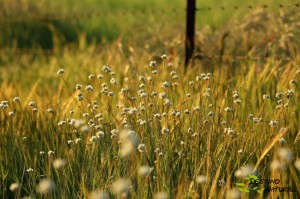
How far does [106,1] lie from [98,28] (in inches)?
123

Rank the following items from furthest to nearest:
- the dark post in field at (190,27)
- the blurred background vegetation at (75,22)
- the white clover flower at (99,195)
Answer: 1. the blurred background vegetation at (75,22)
2. the dark post in field at (190,27)
3. the white clover flower at (99,195)

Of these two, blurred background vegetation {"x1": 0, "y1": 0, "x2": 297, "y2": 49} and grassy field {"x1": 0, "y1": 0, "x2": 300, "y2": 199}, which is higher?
blurred background vegetation {"x1": 0, "y1": 0, "x2": 297, "y2": 49}

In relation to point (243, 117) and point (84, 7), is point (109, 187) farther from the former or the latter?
point (84, 7)

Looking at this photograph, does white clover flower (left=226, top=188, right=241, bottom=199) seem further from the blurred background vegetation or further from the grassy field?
the blurred background vegetation

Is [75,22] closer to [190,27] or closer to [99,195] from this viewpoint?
[190,27]

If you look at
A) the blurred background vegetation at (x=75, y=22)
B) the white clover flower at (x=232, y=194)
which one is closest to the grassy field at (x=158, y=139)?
the white clover flower at (x=232, y=194)

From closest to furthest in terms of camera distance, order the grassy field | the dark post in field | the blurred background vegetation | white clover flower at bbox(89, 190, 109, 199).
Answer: white clover flower at bbox(89, 190, 109, 199)
the grassy field
the dark post in field
the blurred background vegetation

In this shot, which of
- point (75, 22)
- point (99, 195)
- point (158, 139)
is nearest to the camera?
point (99, 195)

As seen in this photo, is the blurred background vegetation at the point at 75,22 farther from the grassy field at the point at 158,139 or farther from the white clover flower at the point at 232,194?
the white clover flower at the point at 232,194

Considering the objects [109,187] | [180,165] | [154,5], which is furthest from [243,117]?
[154,5]

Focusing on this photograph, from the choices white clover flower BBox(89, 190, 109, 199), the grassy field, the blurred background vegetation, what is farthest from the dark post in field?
white clover flower BBox(89, 190, 109, 199)

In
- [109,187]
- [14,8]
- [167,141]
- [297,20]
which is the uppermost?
[14,8]

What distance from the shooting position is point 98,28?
10.8 metres

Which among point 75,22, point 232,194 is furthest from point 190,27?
point 75,22
